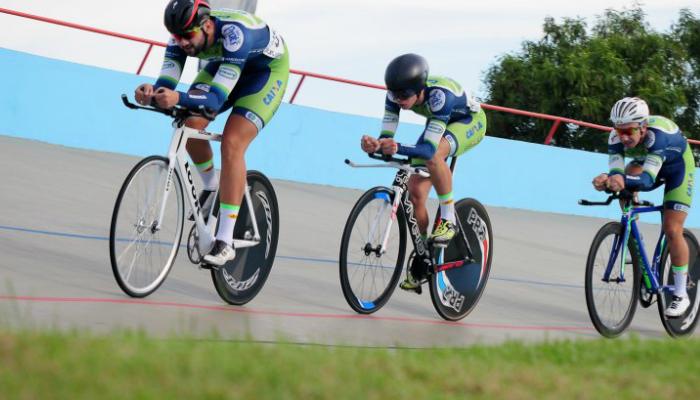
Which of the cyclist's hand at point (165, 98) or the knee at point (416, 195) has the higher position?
the cyclist's hand at point (165, 98)

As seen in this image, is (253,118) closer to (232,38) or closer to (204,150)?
(204,150)

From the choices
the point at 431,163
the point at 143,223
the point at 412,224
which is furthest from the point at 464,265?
the point at 143,223

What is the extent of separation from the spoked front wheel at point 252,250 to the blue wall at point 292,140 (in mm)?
9063

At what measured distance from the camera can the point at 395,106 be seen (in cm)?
714

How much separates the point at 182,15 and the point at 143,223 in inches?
43.1

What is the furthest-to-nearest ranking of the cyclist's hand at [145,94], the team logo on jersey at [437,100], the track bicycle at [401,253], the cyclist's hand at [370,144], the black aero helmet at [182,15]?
the team logo on jersey at [437,100] < the track bicycle at [401,253] < the cyclist's hand at [370,144] < the black aero helmet at [182,15] < the cyclist's hand at [145,94]

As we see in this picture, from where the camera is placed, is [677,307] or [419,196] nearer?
[419,196]

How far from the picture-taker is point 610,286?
7664 mm

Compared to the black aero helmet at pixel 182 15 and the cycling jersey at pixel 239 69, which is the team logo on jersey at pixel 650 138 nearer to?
the cycling jersey at pixel 239 69

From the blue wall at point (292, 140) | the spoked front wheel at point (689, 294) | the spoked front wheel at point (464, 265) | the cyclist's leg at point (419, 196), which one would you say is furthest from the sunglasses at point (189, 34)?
the blue wall at point (292, 140)

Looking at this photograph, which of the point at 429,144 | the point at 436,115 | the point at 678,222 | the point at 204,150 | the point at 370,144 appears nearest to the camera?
the point at 204,150

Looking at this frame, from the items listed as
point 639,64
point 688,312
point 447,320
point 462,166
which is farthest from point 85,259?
point 639,64

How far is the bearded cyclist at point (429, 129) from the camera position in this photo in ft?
22.4

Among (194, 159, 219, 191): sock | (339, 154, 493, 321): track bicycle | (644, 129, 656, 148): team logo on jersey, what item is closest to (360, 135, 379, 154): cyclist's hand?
(339, 154, 493, 321): track bicycle
